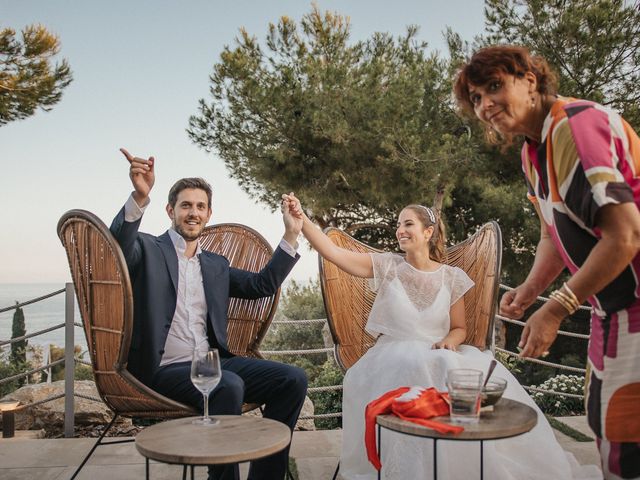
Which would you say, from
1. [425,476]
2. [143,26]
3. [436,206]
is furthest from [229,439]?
[143,26]

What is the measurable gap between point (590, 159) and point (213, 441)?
3.69 ft

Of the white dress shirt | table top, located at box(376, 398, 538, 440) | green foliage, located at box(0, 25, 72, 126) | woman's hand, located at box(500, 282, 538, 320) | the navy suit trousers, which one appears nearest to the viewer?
table top, located at box(376, 398, 538, 440)

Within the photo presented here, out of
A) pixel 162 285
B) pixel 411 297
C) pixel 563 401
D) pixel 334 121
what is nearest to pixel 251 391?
pixel 162 285

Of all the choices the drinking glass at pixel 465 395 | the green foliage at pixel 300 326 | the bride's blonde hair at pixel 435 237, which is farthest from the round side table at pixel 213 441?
the green foliage at pixel 300 326

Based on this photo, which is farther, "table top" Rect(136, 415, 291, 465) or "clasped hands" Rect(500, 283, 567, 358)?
"table top" Rect(136, 415, 291, 465)

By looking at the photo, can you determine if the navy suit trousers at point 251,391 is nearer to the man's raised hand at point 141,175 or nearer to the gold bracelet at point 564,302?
the man's raised hand at point 141,175

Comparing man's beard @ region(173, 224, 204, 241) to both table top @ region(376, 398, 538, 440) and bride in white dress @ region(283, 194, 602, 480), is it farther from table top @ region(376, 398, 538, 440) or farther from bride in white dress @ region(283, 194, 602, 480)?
table top @ region(376, 398, 538, 440)

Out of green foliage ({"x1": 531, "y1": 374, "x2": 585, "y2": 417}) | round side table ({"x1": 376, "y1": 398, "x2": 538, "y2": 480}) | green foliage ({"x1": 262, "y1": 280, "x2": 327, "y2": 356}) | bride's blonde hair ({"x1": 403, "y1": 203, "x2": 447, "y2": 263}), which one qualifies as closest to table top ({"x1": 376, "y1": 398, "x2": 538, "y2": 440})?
round side table ({"x1": 376, "y1": 398, "x2": 538, "y2": 480})

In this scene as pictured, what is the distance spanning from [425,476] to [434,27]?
30.2ft

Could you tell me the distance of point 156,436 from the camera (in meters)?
1.70

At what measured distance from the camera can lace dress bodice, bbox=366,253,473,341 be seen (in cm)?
283

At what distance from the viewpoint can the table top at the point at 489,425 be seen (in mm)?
1475

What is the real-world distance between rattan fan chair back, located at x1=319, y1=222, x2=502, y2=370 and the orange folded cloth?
1.27 meters

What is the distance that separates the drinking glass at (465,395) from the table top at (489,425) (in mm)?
23
